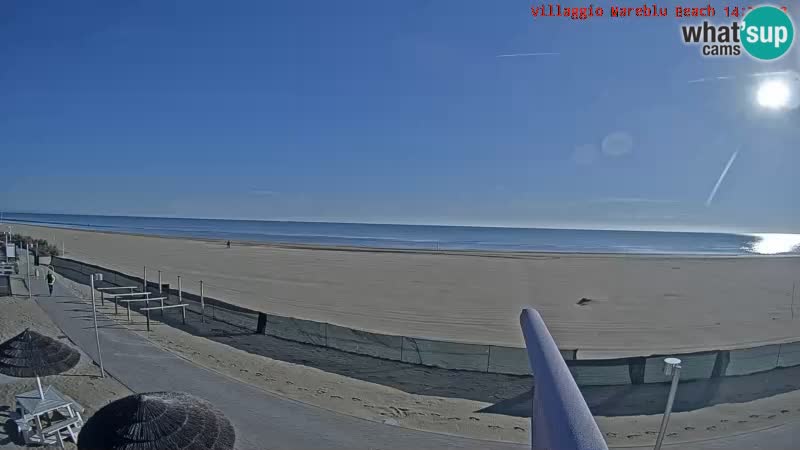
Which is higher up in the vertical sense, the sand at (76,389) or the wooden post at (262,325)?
the wooden post at (262,325)

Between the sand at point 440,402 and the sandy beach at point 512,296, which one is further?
the sandy beach at point 512,296

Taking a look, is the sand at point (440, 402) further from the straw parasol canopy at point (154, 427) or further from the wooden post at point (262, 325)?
the straw parasol canopy at point (154, 427)

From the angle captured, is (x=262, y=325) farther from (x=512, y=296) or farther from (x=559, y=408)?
(x=512, y=296)

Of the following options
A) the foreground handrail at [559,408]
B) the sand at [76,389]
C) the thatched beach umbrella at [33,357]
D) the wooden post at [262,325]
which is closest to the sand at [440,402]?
the wooden post at [262,325]

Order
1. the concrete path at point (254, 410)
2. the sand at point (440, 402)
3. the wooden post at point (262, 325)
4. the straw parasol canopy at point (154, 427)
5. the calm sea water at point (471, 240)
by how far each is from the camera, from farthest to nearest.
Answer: the calm sea water at point (471, 240) < the wooden post at point (262, 325) < the sand at point (440, 402) < the concrete path at point (254, 410) < the straw parasol canopy at point (154, 427)

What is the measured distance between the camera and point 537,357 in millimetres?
1705

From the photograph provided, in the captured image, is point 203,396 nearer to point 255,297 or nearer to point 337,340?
point 337,340

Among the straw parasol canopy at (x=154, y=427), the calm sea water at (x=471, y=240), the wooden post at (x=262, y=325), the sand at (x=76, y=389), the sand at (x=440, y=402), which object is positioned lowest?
the sand at (x=76, y=389)

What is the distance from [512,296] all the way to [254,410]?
51.1 feet

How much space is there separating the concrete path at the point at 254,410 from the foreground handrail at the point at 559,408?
558 centimetres

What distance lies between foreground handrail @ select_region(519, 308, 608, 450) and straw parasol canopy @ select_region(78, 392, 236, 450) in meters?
3.90

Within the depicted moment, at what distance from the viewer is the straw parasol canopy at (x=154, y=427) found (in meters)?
4.21

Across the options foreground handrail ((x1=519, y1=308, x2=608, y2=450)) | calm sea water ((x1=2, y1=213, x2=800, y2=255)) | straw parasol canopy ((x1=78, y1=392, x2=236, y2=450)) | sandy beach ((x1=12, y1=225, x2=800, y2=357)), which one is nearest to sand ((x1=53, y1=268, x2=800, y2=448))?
straw parasol canopy ((x1=78, y1=392, x2=236, y2=450))

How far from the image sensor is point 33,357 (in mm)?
6805
